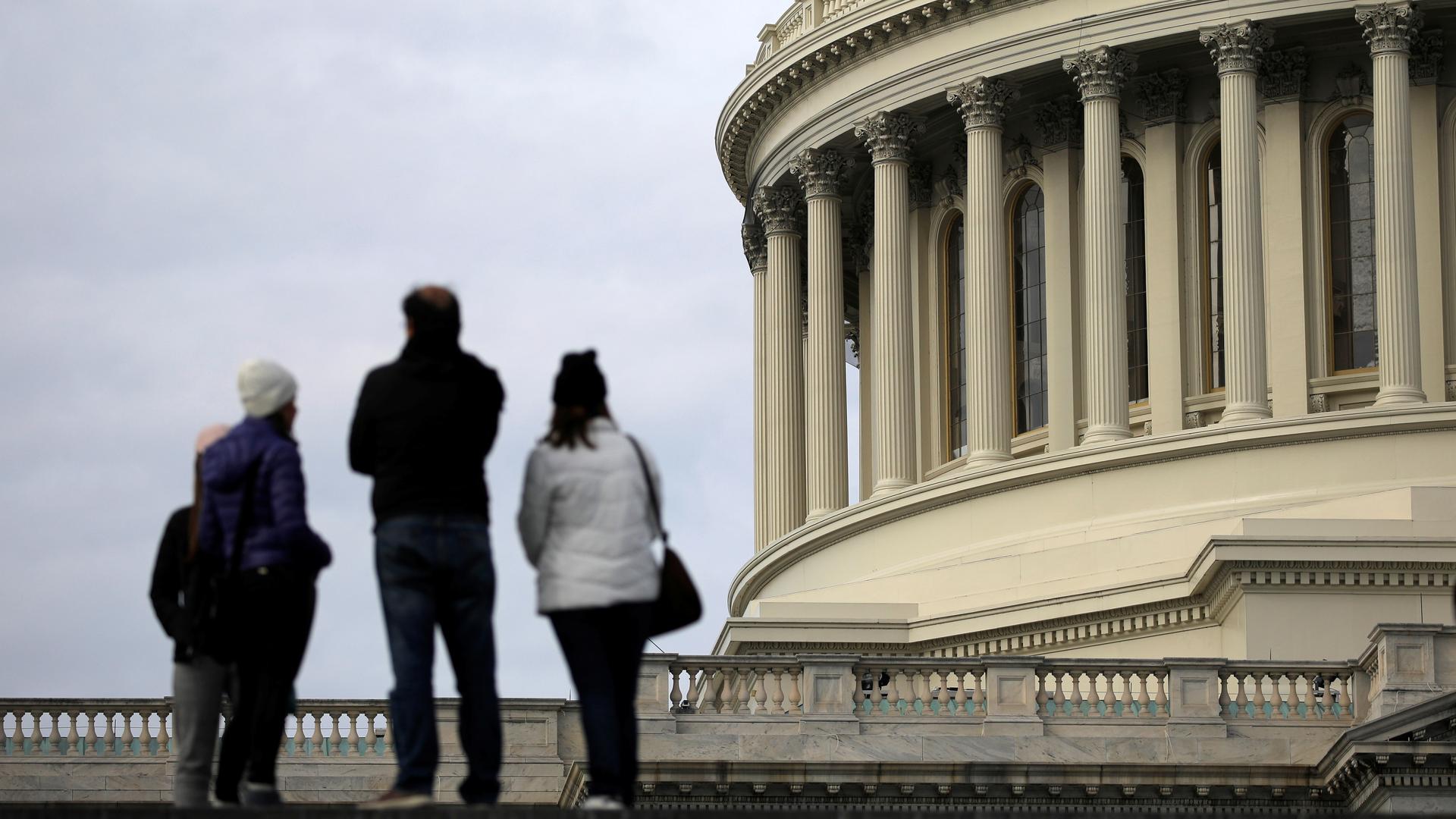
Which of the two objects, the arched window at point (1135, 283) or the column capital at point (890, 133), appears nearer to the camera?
the arched window at point (1135, 283)

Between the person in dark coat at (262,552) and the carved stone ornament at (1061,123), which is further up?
the carved stone ornament at (1061,123)

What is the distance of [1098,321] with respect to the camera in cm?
5962

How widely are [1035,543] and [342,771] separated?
15.6 meters

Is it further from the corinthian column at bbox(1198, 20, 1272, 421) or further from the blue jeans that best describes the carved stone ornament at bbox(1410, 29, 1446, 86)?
the blue jeans

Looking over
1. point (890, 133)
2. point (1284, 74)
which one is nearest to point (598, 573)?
point (1284, 74)

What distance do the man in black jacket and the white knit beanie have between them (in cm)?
93

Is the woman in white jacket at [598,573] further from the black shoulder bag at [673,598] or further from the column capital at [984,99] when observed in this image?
the column capital at [984,99]

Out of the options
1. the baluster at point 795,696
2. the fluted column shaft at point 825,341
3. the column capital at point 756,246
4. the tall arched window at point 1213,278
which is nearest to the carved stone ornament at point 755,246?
the column capital at point 756,246

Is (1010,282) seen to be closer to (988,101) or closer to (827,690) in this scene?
(988,101)

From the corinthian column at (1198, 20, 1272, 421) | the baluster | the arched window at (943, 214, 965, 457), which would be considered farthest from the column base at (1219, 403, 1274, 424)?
the baluster

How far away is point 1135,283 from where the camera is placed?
61500mm

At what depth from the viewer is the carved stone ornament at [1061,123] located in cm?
6278

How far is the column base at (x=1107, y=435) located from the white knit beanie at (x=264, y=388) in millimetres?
40255

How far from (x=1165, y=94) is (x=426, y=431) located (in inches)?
1771
